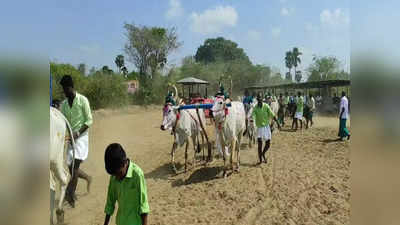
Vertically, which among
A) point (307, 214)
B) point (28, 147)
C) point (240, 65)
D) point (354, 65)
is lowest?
point (307, 214)

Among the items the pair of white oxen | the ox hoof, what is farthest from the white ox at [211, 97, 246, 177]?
the ox hoof

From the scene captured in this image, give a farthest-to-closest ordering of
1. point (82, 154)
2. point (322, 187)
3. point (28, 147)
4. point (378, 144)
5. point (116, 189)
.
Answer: point (322, 187)
point (82, 154)
point (116, 189)
point (28, 147)
point (378, 144)

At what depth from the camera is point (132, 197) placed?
2.98 m

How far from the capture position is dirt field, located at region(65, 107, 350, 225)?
5.28 metres

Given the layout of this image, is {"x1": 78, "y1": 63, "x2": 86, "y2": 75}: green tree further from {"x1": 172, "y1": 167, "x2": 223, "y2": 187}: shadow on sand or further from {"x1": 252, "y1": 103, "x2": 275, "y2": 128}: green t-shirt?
{"x1": 252, "y1": 103, "x2": 275, "y2": 128}: green t-shirt

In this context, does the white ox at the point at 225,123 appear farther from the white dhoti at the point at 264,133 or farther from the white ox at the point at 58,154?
the white ox at the point at 58,154

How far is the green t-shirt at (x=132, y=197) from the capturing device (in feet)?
9.68

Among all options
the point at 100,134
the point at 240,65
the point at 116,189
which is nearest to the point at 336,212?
the point at 116,189

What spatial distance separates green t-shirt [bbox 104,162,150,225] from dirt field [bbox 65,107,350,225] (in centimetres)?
219

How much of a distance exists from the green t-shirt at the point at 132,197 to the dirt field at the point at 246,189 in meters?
2.19

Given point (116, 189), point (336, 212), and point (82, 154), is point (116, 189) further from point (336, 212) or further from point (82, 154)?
point (336, 212)

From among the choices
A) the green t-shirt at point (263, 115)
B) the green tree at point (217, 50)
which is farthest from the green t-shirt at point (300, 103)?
the green tree at point (217, 50)

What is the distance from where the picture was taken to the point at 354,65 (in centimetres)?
202

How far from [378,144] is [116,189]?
2296 millimetres
